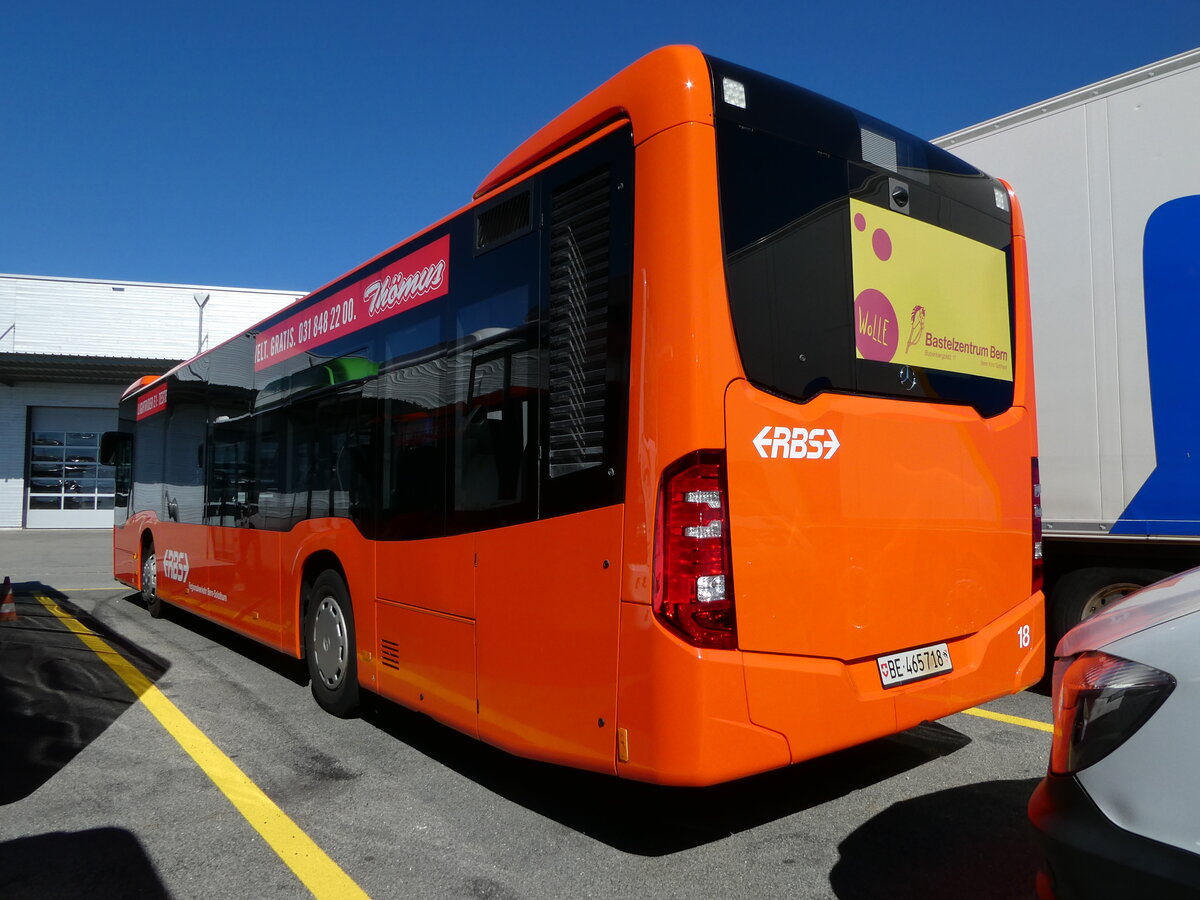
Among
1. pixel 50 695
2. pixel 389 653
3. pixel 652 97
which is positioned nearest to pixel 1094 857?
pixel 652 97

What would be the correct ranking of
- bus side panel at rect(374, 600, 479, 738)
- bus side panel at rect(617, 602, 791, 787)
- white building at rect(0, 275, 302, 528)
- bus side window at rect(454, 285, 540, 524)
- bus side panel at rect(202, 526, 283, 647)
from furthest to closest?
white building at rect(0, 275, 302, 528), bus side panel at rect(202, 526, 283, 647), bus side panel at rect(374, 600, 479, 738), bus side window at rect(454, 285, 540, 524), bus side panel at rect(617, 602, 791, 787)

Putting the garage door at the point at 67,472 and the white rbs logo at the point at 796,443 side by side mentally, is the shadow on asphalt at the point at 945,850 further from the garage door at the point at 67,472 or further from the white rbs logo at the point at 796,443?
the garage door at the point at 67,472

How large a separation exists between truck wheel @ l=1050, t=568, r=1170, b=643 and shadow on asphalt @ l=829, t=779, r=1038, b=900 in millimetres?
1866

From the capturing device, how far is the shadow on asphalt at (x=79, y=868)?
10.9 feet

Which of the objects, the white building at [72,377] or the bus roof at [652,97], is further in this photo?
the white building at [72,377]

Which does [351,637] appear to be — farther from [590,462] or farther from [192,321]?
[192,321]

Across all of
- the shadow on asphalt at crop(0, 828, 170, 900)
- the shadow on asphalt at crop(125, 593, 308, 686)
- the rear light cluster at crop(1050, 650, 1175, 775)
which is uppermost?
the rear light cluster at crop(1050, 650, 1175, 775)

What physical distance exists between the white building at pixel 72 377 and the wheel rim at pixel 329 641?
87.6 ft

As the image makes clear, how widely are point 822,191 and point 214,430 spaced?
20.3ft

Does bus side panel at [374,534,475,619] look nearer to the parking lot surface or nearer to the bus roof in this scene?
the parking lot surface

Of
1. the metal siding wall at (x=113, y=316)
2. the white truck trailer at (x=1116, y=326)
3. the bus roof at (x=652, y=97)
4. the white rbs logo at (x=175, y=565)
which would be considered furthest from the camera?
the metal siding wall at (x=113, y=316)

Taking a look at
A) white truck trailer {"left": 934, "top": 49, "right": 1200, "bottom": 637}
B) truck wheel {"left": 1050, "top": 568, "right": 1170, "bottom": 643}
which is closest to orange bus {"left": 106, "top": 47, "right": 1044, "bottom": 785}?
white truck trailer {"left": 934, "top": 49, "right": 1200, "bottom": 637}

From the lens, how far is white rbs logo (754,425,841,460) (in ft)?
10.8

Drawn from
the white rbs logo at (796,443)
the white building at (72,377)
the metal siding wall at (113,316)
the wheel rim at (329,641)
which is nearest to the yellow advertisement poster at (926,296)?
the white rbs logo at (796,443)
